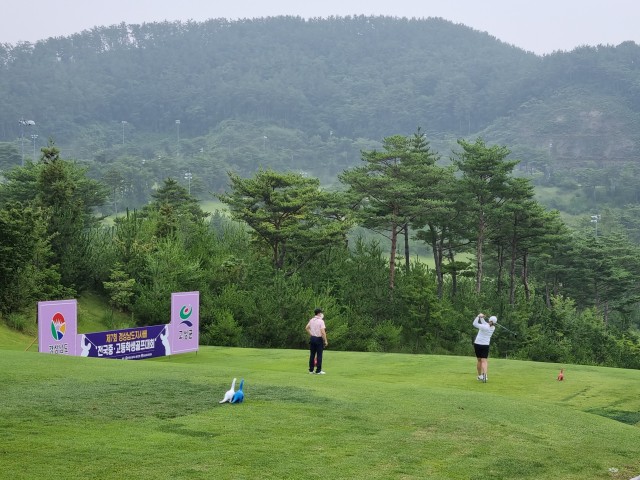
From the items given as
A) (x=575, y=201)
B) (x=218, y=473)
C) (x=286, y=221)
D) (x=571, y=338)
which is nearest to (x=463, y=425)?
(x=218, y=473)

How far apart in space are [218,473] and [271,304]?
113ft

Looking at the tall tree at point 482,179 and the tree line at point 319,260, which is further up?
the tall tree at point 482,179

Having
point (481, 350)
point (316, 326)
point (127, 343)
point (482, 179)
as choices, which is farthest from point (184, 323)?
point (482, 179)

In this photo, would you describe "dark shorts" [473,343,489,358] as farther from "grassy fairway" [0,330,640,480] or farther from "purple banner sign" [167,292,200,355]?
"purple banner sign" [167,292,200,355]

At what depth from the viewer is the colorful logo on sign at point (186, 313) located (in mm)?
28438

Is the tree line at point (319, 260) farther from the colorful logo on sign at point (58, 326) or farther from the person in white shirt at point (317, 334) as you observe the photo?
the person in white shirt at point (317, 334)

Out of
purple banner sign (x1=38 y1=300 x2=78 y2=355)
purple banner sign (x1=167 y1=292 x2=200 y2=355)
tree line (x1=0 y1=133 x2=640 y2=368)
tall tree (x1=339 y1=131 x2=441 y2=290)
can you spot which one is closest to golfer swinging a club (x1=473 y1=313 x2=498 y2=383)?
purple banner sign (x1=167 y1=292 x2=200 y2=355)

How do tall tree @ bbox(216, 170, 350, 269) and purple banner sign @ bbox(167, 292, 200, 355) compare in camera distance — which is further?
tall tree @ bbox(216, 170, 350, 269)

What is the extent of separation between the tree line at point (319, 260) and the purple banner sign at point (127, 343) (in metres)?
12.5

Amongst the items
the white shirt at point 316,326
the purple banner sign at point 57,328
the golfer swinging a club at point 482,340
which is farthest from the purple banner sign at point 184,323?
the golfer swinging a club at point 482,340

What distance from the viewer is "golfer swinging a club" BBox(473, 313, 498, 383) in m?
20.9

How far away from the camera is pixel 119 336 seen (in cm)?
2589

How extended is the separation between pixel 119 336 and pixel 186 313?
3308mm

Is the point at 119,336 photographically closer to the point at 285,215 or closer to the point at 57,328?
the point at 57,328
